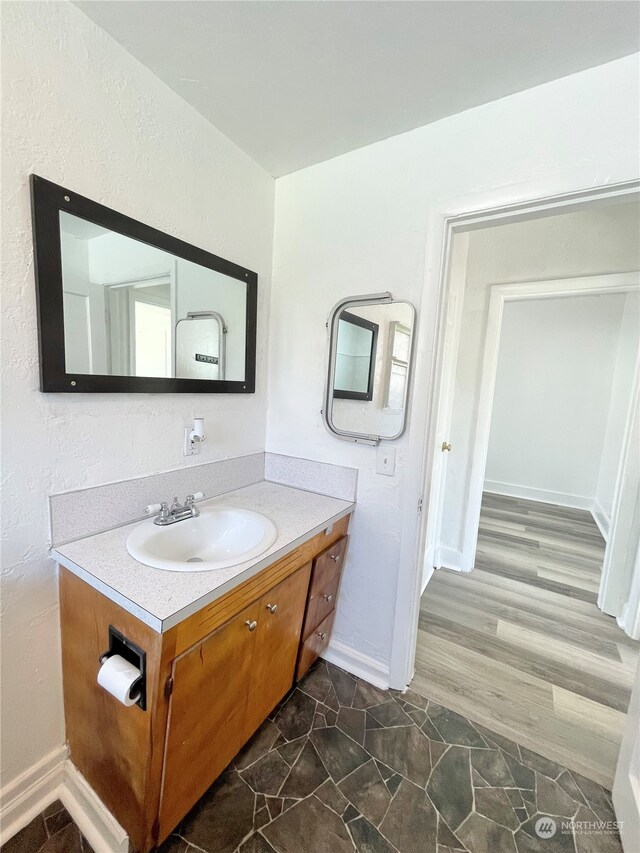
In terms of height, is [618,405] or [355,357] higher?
[355,357]

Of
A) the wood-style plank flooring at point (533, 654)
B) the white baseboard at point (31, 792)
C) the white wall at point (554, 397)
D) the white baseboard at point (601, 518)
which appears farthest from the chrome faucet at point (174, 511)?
the white wall at point (554, 397)

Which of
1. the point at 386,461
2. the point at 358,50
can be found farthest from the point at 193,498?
the point at 358,50

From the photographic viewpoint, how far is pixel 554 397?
14.1 ft

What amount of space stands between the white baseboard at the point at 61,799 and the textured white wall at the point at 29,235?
0.18ft

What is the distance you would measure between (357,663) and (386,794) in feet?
1.68

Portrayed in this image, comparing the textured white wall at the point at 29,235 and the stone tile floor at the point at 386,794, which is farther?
the stone tile floor at the point at 386,794

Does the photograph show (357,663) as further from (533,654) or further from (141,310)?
(141,310)

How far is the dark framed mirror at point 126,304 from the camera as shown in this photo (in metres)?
0.99

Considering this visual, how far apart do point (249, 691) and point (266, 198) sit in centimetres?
208

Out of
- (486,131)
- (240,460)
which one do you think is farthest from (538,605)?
(486,131)

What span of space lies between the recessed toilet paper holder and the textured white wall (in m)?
0.34

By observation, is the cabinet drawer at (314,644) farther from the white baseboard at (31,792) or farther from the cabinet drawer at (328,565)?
the white baseboard at (31,792)

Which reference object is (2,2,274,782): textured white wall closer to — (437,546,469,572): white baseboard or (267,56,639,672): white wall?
(267,56,639,672): white wall

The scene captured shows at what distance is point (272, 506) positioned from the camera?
151 centimetres
